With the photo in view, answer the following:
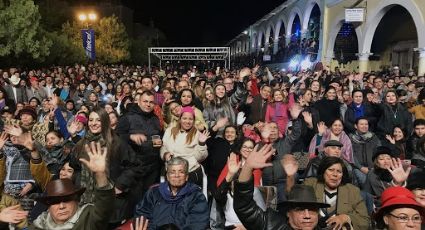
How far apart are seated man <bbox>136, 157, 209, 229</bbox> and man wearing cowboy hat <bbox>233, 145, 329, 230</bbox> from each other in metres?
0.86

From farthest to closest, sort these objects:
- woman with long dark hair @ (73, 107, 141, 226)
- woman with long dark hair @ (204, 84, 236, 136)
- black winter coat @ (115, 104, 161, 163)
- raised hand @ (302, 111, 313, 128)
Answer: woman with long dark hair @ (204, 84, 236, 136) → raised hand @ (302, 111, 313, 128) → black winter coat @ (115, 104, 161, 163) → woman with long dark hair @ (73, 107, 141, 226)

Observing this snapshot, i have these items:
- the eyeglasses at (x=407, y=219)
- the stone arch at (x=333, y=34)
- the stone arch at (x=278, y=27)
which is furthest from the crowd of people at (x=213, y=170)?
the stone arch at (x=278, y=27)

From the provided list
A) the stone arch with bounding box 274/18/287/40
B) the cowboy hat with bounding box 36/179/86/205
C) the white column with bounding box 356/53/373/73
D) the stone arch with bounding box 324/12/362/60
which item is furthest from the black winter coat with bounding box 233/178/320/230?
the stone arch with bounding box 274/18/287/40

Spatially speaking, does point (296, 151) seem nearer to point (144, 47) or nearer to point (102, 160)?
point (102, 160)

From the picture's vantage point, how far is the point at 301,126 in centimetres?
681

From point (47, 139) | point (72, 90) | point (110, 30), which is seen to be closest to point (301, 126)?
point (47, 139)

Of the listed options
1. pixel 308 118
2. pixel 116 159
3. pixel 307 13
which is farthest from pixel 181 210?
pixel 307 13

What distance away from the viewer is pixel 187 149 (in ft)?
18.3

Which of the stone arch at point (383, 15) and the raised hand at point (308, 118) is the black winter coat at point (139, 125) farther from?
the stone arch at point (383, 15)

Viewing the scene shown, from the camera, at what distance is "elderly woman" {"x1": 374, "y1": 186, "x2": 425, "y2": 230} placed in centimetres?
317

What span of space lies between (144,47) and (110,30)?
46.7 feet

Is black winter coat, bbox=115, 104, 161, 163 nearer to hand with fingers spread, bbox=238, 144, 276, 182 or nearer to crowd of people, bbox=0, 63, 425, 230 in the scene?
crowd of people, bbox=0, 63, 425, 230

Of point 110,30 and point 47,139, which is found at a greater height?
point 110,30

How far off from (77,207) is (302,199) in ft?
5.71
